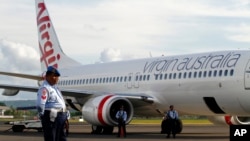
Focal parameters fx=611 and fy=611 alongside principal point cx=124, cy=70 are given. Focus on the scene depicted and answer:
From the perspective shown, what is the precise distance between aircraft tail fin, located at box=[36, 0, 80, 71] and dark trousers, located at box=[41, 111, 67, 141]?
2525 centimetres

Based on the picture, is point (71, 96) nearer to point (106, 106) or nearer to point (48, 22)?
point (106, 106)

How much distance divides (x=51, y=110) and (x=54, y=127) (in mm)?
275

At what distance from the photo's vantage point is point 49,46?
35.5 meters

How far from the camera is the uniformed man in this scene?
9.64 meters

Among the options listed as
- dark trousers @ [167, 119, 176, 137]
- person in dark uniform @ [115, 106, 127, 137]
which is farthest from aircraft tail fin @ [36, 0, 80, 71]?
dark trousers @ [167, 119, 176, 137]

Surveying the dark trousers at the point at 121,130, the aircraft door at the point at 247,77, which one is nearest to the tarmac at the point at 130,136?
the dark trousers at the point at 121,130

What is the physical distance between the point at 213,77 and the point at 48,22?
50.1 ft

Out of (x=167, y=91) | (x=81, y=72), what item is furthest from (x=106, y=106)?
(x=81, y=72)

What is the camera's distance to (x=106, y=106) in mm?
25172

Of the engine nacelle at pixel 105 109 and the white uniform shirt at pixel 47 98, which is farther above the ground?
the engine nacelle at pixel 105 109

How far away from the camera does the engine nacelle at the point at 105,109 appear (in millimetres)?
25219

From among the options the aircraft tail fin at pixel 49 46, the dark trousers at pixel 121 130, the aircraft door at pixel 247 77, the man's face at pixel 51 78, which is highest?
the aircraft tail fin at pixel 49 46

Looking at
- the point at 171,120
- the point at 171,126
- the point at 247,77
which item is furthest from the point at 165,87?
the point at 247,77

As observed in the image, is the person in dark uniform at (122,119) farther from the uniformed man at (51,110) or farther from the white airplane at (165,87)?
the uniformed man at (51,110)
